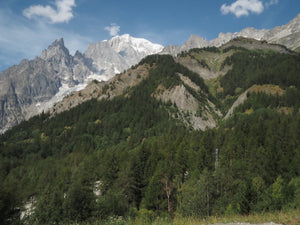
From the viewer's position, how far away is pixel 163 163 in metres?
82.4

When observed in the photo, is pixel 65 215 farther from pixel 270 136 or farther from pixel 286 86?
pixel 286 86

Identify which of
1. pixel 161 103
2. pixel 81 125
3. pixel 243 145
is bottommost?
pixel 243 145

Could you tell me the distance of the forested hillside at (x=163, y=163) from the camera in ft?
149

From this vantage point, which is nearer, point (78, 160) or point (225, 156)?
point (225, 156)

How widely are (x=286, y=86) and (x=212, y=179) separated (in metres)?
133

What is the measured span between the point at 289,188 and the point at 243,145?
32050 mm

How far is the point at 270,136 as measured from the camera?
85.1 m

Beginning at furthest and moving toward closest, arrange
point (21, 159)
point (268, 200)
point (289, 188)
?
1. point (21, 159)
2. point (289, 188)
3. point (268, 200)

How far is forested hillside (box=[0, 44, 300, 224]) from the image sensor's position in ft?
149

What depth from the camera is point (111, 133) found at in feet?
551

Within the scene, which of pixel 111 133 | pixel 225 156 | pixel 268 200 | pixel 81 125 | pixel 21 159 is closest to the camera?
pixel 268 200

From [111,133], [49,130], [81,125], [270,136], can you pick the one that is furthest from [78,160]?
[270,136]

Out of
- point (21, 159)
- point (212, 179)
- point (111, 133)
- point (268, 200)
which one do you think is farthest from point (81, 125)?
point (268, 200)

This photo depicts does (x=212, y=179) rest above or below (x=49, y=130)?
below
